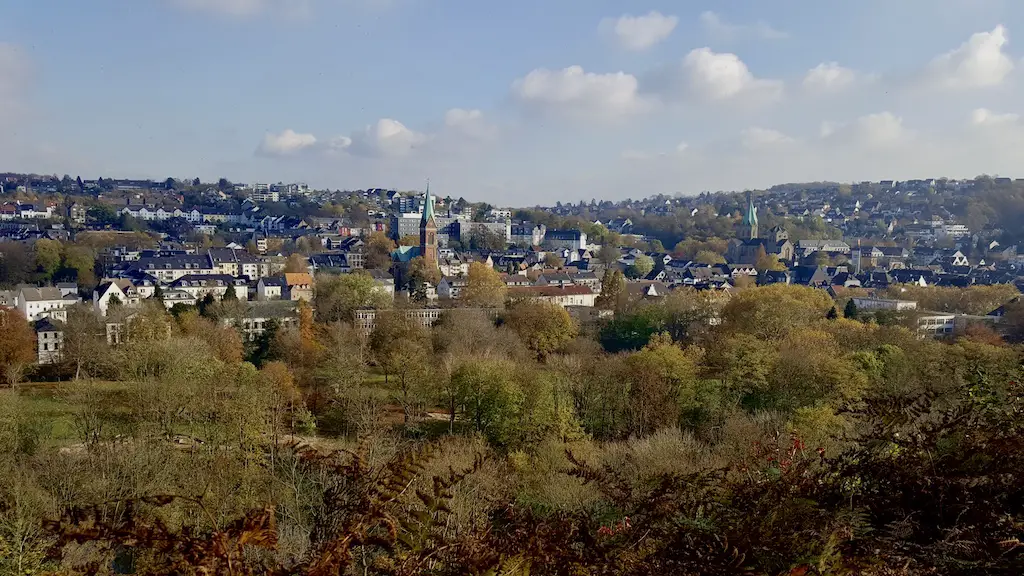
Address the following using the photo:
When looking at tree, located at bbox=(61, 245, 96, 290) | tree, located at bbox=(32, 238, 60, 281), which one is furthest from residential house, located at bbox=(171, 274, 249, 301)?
tree, located at bbox=(32, 238, 60, 281)

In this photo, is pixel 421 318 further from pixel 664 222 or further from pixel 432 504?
pixel 664 222

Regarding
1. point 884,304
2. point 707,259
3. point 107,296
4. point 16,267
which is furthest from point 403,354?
point 707,259

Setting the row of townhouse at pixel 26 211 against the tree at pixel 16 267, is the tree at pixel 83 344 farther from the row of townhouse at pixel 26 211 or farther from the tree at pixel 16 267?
the row of townhouse at pixel 26 211

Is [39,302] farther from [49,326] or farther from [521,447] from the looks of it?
[521,447]

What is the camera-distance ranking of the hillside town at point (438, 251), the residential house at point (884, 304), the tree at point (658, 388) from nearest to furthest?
the tree at point (658, 388), the residential house at point (884, 304), the hillside town at point (438, 251)

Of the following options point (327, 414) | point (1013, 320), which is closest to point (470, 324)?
point (327, 414)

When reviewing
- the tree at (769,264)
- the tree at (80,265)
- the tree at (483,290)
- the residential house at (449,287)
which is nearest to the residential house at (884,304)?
the tree at (769,264)
